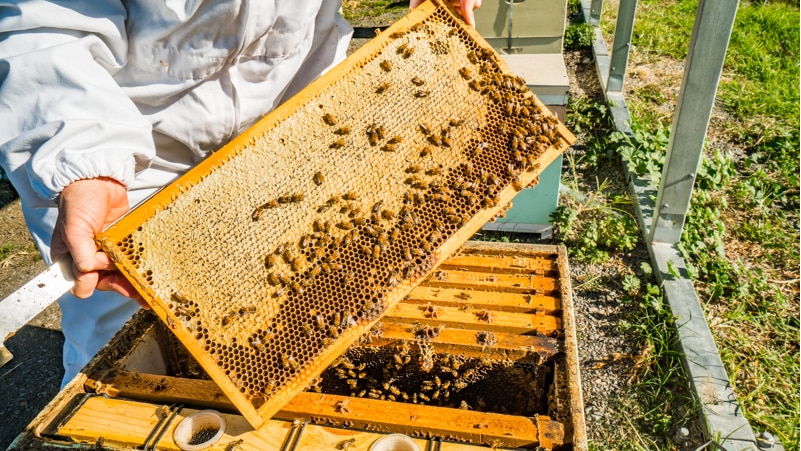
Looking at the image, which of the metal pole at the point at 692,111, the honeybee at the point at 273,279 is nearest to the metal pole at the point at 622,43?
the metal pole at the point at 692,111

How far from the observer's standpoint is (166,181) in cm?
279

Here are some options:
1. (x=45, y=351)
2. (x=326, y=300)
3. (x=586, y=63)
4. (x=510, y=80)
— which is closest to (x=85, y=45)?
(x=326, y=300)

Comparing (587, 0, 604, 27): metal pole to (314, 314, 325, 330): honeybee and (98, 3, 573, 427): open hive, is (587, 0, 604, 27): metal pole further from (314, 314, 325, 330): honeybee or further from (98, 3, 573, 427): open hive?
(314, 314, 325, 330): honeybee

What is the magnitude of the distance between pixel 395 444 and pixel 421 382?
74 centimetres

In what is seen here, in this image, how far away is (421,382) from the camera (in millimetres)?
2840

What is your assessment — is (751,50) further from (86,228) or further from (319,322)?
(86,228)

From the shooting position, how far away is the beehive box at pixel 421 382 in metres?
2.14

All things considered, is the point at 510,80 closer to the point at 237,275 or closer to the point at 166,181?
the point at 237,275

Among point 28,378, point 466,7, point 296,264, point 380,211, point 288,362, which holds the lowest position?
point 28,378

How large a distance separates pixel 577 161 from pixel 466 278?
3306 mm

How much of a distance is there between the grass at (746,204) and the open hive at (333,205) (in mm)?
1937

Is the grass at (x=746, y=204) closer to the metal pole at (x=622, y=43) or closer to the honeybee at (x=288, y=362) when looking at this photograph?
the metal pole at (x=622, y=43)

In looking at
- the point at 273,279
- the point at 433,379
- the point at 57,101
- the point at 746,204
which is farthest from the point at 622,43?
the point at 57,101

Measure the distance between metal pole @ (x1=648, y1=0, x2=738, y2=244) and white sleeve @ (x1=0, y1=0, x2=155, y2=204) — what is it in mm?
3563
